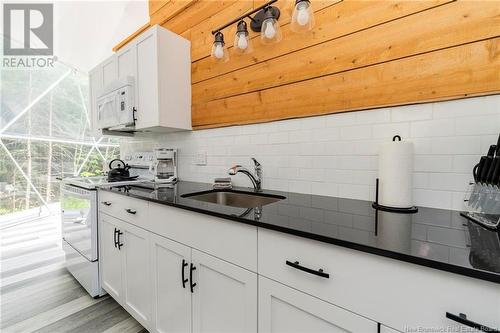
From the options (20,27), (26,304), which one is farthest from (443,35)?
(20,27)

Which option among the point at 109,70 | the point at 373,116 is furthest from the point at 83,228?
the point at 373,116

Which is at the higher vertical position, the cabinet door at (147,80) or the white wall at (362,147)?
the cabinet door at (147,80)

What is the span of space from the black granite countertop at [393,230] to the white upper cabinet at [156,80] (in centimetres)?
107

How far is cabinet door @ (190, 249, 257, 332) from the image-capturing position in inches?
37.0

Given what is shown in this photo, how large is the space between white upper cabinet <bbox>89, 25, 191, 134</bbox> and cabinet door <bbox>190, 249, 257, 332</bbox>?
128 centimetres

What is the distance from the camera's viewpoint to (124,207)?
1611 mm

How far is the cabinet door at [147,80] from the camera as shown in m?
1.90

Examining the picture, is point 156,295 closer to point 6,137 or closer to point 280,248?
point 280,248

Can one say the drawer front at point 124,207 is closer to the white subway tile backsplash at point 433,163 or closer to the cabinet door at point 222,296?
the cabinet door at point 222,296

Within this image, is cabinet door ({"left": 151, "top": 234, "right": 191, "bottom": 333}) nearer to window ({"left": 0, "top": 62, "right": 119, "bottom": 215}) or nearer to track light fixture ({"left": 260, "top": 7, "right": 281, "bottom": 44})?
track light fixture ({"left": 260, "top": 7, "right": 281, "bottom": 44})

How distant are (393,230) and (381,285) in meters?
0.20

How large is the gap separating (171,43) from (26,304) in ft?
8.05

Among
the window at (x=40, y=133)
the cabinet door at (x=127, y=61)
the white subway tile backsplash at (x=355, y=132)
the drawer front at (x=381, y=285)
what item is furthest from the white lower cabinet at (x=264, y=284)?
the window at (x=40, y=133)

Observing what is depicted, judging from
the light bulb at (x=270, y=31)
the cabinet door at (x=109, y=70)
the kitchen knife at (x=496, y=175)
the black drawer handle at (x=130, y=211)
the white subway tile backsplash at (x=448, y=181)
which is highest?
the cabinet door at (x=109, y=70)
